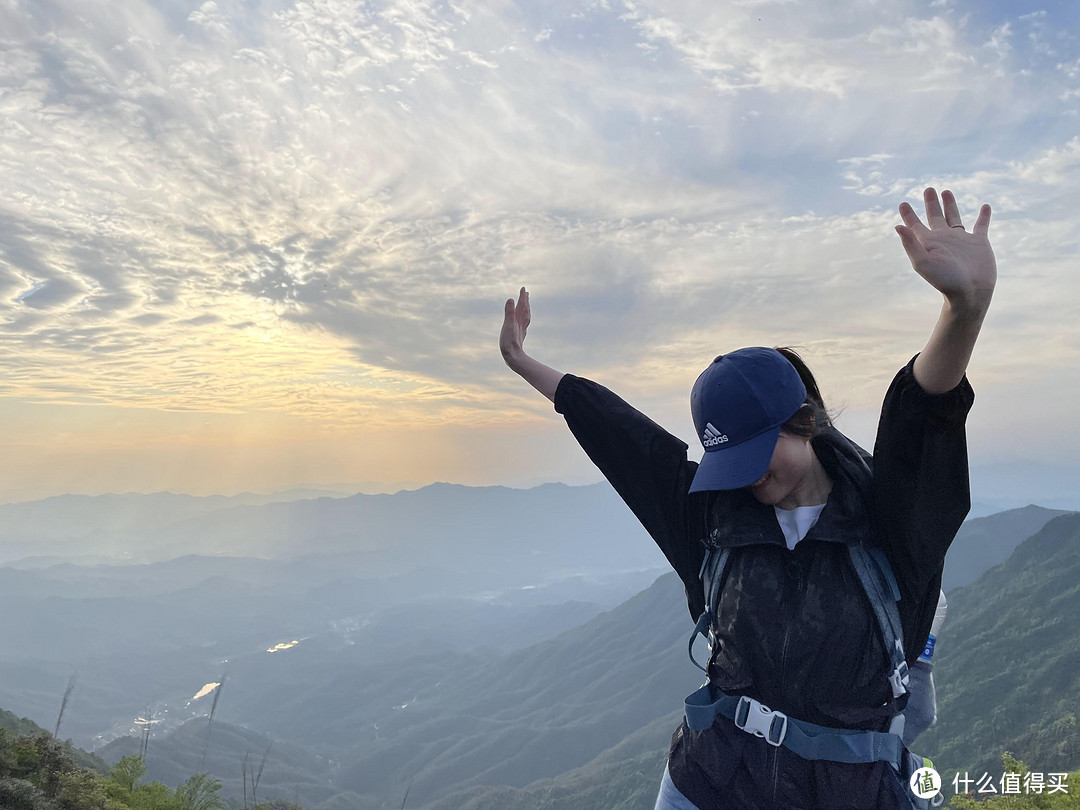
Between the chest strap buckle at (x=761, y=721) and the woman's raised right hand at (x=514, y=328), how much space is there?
285 centimetres

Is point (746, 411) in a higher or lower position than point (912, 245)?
lower

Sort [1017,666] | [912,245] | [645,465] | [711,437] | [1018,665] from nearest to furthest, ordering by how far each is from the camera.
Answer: [912,245]
[711,437]
[645,465]
[1017,666]
[1018,665]

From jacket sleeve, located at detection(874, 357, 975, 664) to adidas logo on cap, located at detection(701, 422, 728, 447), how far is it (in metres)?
0.74

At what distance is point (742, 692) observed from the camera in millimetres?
3561

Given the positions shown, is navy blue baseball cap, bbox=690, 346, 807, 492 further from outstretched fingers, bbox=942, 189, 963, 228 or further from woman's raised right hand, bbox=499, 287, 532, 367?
woman's raised right hand, bbox=499, 287, 532, 367

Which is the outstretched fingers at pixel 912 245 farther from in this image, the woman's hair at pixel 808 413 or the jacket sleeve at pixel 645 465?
the jacket sleeve at pixel 645 465

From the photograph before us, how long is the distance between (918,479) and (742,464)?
79 cm

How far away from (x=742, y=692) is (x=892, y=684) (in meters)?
0.73

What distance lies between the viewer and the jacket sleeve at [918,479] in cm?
288

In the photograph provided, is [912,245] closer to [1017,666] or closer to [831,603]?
[831,603]

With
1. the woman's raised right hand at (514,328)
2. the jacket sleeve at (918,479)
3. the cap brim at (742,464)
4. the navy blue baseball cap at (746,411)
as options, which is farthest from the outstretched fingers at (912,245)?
the woman's raised right hand at (514,328)

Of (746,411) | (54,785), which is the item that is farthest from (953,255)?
(54,785)

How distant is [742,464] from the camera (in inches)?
134

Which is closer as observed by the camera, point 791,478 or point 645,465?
point 791,478
